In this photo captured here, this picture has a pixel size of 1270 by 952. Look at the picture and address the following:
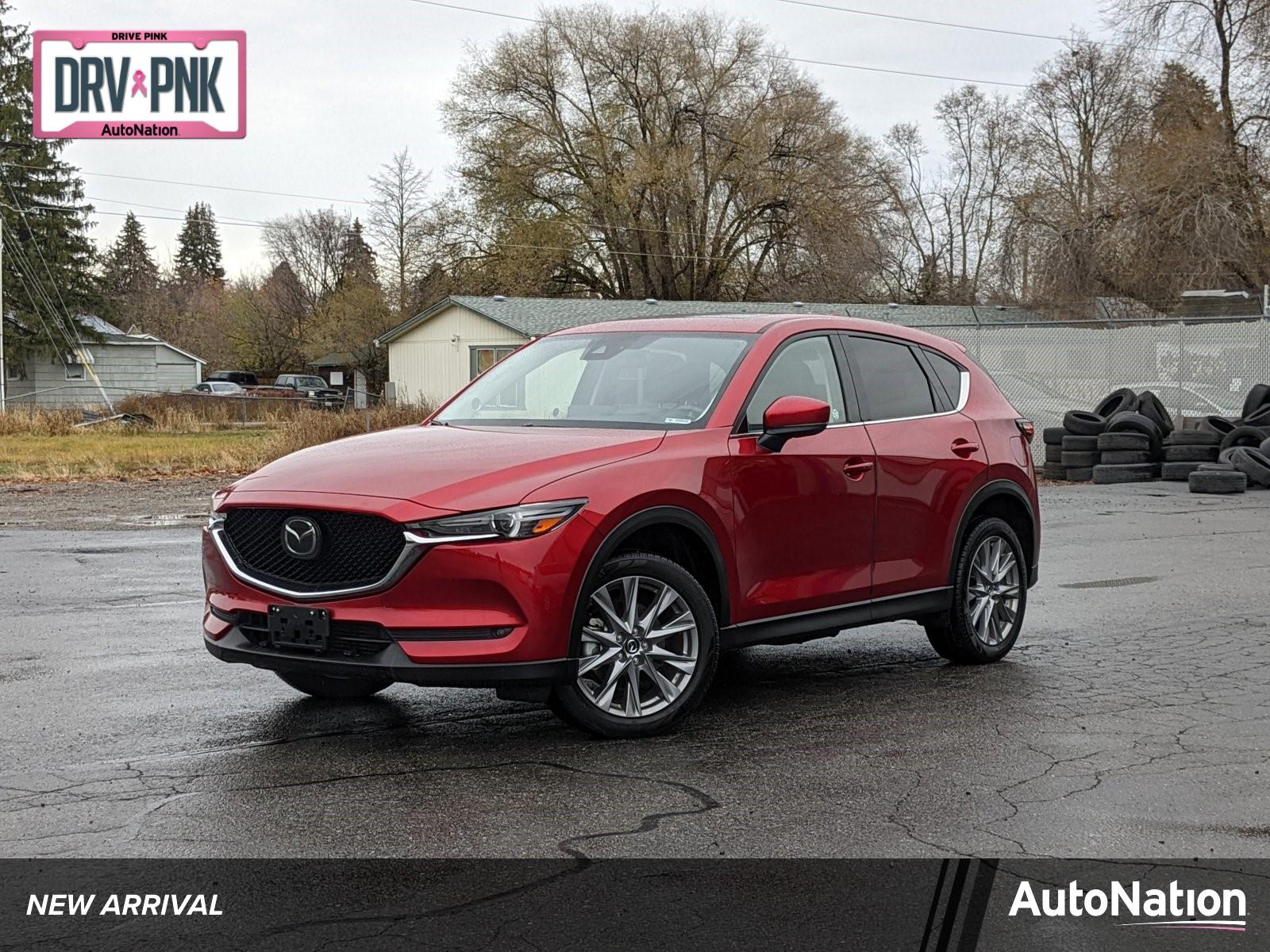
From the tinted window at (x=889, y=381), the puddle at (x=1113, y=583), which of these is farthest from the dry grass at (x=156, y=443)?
the tinted window at (x=889, y=381)

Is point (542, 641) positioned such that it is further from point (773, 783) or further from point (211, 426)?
point (211, 426)

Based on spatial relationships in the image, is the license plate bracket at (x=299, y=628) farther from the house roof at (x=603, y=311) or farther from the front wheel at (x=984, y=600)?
the house roof at (x=603, y=311)

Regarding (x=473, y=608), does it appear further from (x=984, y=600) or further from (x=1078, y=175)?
(x=1078, y=175)

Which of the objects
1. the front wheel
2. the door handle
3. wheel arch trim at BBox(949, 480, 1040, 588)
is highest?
the door handle

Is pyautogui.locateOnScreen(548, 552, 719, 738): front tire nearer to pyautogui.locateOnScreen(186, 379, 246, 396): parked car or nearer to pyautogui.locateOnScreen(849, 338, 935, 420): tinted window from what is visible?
pyautogui.locateOnScreen(849, 338, 935, 420): tinted window

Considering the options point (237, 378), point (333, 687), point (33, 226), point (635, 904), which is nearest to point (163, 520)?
point (333, 687)

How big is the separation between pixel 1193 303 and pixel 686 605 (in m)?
31.5

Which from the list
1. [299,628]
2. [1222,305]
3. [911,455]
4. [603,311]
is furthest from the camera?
[603,311]

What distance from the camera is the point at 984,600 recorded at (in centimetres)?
795

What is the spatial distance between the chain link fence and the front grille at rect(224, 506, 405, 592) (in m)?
18.5

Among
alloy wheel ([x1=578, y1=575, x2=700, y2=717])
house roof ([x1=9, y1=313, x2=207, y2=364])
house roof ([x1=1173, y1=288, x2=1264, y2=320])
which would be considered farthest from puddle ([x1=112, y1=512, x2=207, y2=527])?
house roof ([x1=9, y1=313, x2=207, y2=364])

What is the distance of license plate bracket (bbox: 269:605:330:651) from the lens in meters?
5.76

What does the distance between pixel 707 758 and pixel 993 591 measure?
2735 millimetres

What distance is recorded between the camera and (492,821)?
500 cm
